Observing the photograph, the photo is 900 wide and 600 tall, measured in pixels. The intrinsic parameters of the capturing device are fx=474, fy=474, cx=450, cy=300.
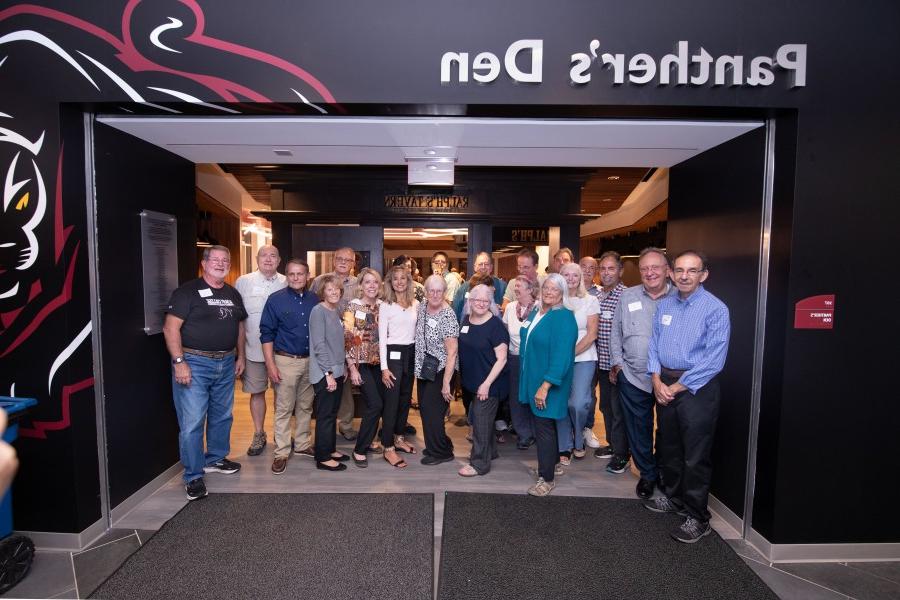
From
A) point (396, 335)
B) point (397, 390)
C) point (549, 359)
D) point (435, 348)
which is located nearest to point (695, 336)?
point (549, 359)

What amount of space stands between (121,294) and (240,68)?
1.75 meters

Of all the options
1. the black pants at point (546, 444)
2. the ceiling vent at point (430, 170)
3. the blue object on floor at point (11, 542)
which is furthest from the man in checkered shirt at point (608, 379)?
the blue object on floor at point (11, 542)

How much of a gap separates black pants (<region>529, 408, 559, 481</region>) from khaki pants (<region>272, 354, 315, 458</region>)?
2023 mm

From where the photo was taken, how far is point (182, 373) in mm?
3465

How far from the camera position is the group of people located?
3.08 meters

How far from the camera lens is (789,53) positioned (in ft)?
9.12

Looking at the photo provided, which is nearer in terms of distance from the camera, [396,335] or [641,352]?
[641,352]

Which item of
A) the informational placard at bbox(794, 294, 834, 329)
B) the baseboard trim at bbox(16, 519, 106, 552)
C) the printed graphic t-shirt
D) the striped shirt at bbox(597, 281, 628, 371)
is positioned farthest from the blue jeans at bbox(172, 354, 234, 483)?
the informational placard at bbox(794, 294, 834, 329)

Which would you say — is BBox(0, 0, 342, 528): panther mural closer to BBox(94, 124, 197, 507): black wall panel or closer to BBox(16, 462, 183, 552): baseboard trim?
BBox(94, 124, 197, 507): black wall panel

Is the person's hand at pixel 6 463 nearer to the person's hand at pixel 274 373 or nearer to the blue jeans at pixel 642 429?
the person's hand at pixel 274 373

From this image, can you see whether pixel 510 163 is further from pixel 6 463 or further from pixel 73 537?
pixel 73 537

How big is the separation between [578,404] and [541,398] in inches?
40.7

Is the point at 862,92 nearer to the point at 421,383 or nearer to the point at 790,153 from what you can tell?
the point at 790,153

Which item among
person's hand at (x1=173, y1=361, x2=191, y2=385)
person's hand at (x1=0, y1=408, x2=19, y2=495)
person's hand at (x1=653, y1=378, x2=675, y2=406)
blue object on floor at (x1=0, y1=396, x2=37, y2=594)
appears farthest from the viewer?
person's hand at (x1=173, y1=361, x2=191, y2=385)
